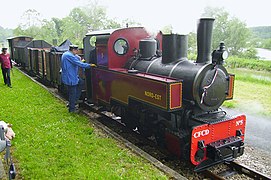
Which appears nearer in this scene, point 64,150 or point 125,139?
point 64,150

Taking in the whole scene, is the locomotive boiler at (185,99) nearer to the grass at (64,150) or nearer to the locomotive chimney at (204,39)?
the locomotive chimney at (204,39)

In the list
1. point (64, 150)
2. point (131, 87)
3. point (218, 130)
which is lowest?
point (64, 150)

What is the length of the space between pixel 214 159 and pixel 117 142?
6.19ft

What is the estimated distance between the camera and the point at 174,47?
5.22m

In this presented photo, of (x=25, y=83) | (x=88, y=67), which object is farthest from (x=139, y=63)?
(x=25, y=83)

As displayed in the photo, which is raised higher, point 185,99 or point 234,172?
point 185,99

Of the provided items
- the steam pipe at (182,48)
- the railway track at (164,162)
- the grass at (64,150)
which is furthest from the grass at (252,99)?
the grass at (64,150)

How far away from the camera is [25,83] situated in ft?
38.7

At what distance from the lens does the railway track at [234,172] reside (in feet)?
14.3

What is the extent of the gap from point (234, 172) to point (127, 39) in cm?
371

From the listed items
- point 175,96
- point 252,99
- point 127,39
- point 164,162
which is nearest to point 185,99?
point 175,96

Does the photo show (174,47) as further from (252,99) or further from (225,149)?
(252,99)

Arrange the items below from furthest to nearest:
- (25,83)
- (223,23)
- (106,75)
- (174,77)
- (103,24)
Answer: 1. (103,24)
2. (223,23)
3. (25,83)
4. (106,75)
5. (174,77)

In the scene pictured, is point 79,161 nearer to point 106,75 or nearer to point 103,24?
point 106,75
